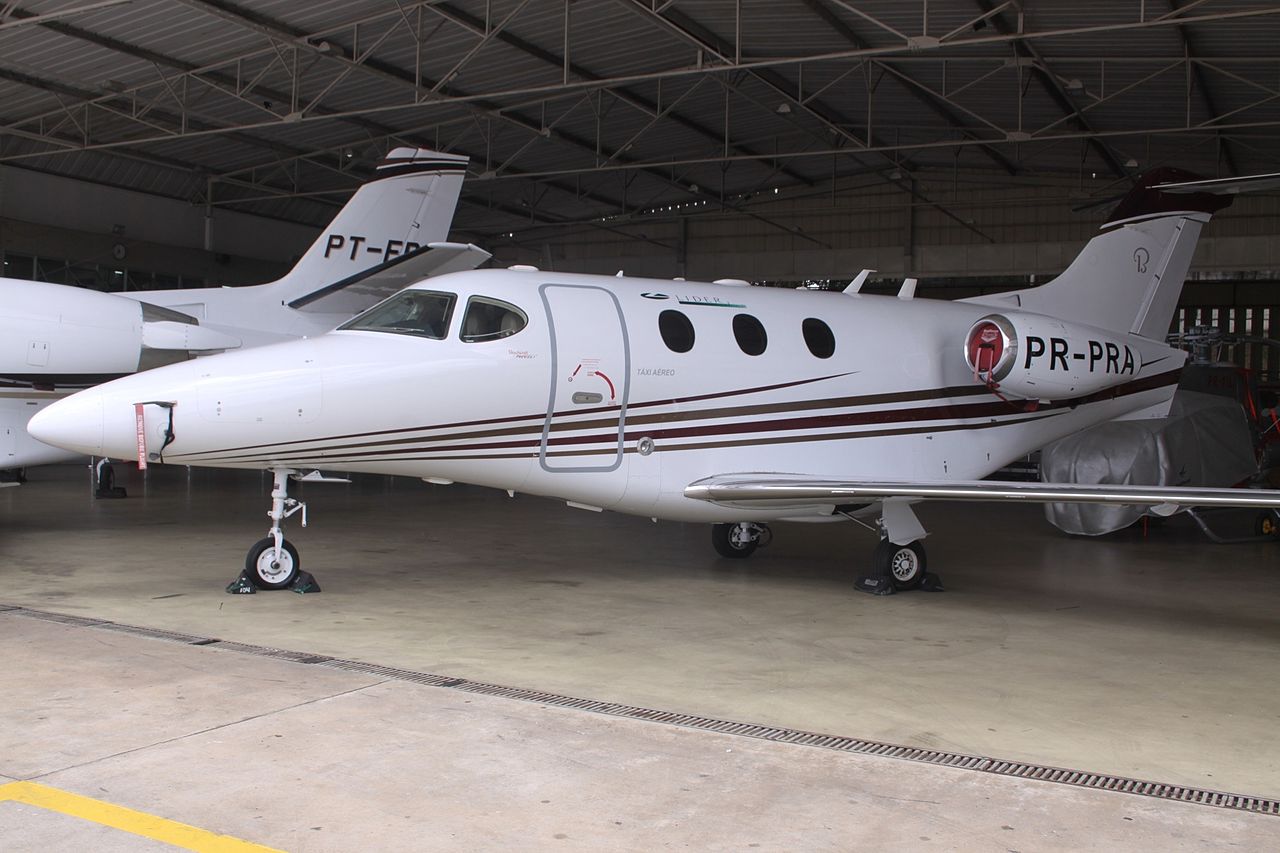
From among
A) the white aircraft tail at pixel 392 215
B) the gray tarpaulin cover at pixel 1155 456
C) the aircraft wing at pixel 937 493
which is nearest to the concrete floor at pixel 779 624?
the gray tarpaulin cover at pixel 1155 456

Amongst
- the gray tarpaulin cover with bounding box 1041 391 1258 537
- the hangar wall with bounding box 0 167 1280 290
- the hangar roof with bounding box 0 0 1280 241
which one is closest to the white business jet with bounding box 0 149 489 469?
the hangar roof with bounding box 0 0 1280 241

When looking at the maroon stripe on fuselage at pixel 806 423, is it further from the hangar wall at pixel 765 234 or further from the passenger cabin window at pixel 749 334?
the hangar wall at pixel 765 234

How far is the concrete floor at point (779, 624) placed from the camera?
5.61m

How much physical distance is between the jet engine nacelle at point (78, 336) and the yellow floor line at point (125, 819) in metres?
8.56

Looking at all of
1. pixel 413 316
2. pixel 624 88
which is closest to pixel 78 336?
pixel 413 316

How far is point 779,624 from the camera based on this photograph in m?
8.54

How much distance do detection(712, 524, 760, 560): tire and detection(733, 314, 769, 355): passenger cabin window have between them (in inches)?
96.2

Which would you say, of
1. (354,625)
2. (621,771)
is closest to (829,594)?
(354,625)

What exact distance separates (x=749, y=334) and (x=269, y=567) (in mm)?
4574

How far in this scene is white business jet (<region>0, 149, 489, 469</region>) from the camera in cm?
1191

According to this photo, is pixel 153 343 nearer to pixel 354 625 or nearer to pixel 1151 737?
pixel 354 625

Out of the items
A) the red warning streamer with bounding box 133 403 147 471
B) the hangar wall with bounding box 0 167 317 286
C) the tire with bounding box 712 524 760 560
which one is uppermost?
the hangar wall with bounding box 0 167 317 286

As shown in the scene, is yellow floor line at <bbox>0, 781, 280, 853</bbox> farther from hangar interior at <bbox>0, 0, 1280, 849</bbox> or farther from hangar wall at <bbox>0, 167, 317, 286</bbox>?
hangar wall at <bbox>0, 167, 317, 286</bbox>

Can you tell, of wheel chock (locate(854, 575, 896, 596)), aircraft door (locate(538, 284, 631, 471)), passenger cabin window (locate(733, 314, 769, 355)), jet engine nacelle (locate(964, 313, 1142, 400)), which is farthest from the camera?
jet engine nacelle (locate(964, 313, 1142, 400))
